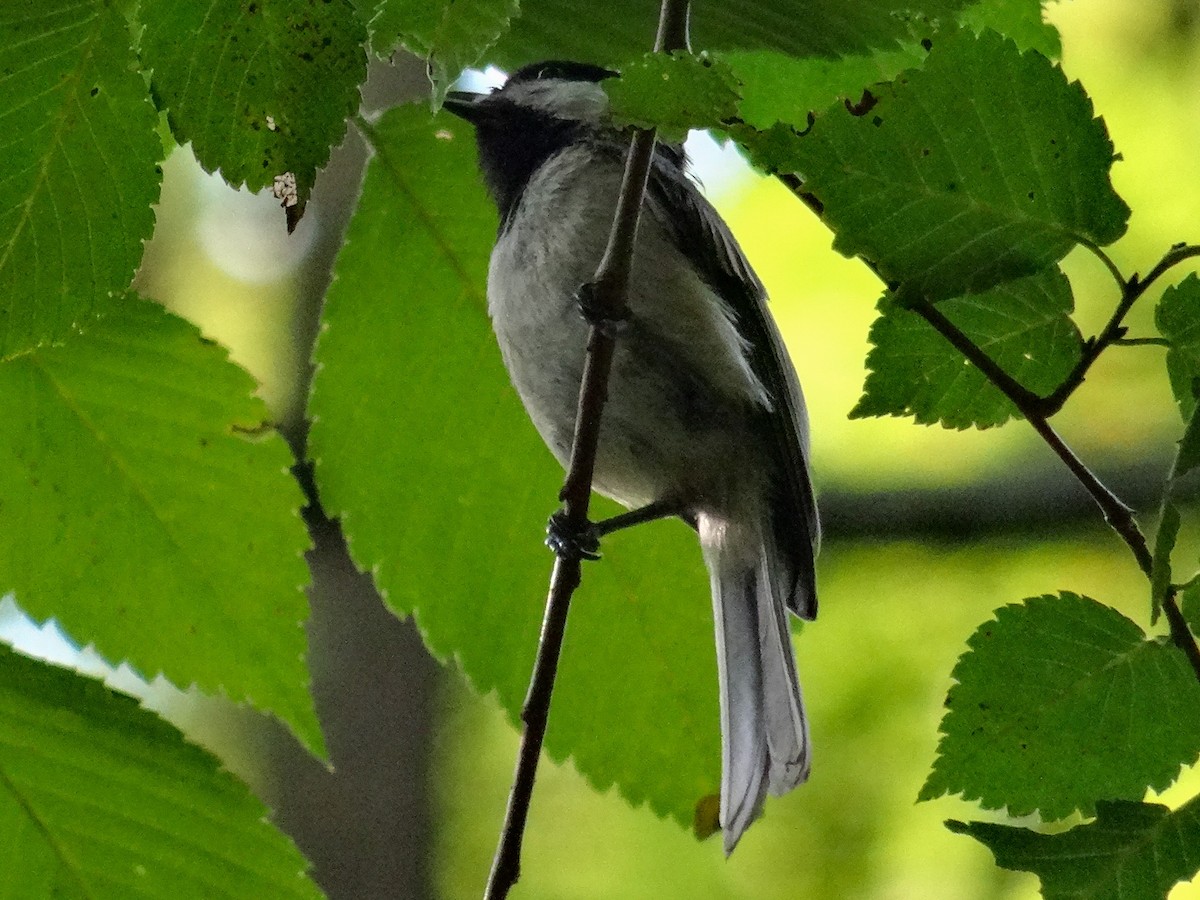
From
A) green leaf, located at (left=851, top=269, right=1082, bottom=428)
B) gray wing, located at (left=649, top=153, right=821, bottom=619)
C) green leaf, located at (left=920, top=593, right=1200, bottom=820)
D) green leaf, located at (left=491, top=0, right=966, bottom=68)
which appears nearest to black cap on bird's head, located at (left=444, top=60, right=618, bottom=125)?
gray wing, located at (left=649, top=153, right=821, bottom=619)

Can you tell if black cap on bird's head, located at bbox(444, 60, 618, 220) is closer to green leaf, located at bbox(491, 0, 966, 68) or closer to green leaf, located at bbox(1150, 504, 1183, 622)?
green leaf, located at bbox(491, 0, 966, 68)

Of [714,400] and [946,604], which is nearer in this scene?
[714,400]

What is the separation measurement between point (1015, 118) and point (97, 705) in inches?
25.0

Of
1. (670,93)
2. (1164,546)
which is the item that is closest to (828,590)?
(1164,546)

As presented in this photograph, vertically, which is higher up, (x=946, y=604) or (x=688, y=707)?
(x=946, y=604)

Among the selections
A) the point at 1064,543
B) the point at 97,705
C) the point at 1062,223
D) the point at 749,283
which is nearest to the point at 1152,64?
the point at 1064,543

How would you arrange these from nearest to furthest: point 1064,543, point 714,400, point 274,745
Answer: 1. point 714,400
2. point 1064,543
3. point 274,745

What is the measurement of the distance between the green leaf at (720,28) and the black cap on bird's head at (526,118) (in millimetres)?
705

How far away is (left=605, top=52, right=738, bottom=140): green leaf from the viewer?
504 millimetres

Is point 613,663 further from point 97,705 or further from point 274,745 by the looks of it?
point 274,745

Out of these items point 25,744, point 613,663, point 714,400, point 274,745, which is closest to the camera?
point 25,744

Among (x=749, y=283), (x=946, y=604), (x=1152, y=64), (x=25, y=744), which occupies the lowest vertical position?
(x=25, y=744)

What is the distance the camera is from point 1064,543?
290 centimetres

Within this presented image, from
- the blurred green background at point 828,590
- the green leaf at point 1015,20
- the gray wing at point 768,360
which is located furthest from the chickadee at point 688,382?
the blurred green background at point 828,590
